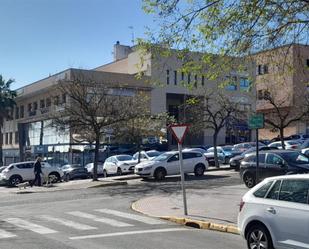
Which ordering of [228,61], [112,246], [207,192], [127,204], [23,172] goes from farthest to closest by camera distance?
[23,172] → [207,192] → [127,204] → [228,61] → [112,246]

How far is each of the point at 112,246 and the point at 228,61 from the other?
6135mm

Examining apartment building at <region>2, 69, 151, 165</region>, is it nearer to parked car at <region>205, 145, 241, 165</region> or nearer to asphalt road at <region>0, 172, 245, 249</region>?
parked car at <region>205, 145, 241, 165</region>

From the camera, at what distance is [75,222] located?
574 inches

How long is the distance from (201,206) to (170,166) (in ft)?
43.6

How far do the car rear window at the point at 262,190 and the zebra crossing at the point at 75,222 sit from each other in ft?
14.1

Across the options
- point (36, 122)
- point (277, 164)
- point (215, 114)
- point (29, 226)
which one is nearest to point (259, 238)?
point (29, 226)

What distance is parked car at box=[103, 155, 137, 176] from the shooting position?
1469 inches

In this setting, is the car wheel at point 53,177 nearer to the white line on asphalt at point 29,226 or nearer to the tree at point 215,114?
the tree at point 215,114

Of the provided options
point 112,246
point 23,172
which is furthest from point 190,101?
point 23,172

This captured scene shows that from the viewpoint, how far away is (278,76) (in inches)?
584

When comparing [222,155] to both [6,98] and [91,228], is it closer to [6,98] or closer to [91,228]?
[91,228]

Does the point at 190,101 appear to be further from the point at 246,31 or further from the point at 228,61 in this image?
the point at 246,31

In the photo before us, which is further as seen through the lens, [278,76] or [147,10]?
[278,76]

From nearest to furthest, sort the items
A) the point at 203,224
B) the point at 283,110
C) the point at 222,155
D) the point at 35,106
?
the point at 203,224 → the point at 222,155 → the point at 283,110 → the point at 35,106
